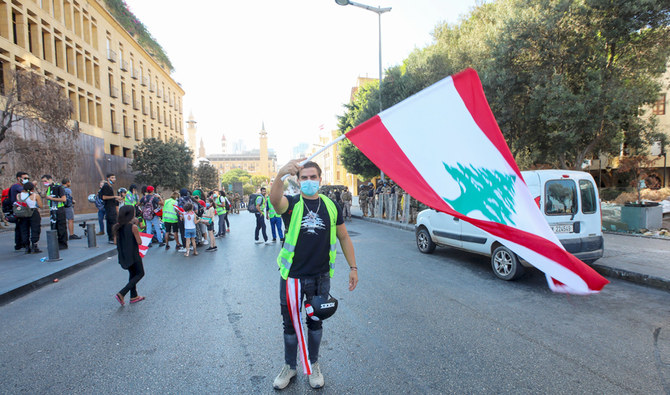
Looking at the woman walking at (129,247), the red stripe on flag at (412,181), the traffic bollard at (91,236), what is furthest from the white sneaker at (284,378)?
the traffic bollard at (91,236)

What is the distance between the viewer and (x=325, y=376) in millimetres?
3105

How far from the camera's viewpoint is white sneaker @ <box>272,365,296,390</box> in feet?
9.52

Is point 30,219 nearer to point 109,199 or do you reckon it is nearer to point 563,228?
point 109,199

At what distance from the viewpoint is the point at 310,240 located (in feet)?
9.43

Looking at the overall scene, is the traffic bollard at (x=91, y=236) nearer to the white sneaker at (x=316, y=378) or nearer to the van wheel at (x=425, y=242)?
the van wheel at (x=425, y=242)

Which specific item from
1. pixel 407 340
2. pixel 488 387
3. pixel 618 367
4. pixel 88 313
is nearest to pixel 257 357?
pixel 407 340

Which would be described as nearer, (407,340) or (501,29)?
(407,340)

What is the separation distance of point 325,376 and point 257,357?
745mm

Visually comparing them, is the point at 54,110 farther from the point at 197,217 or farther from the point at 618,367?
the point at 618,367

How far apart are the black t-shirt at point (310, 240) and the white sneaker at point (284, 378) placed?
2.65ft

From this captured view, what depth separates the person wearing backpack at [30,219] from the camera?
328 inches

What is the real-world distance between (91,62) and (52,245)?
2860 centimetres

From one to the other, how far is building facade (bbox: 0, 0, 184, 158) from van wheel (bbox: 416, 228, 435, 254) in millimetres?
18534

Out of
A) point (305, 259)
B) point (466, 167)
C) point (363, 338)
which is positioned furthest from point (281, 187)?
point (363, 338)
